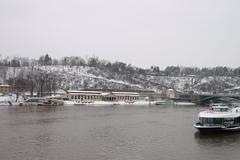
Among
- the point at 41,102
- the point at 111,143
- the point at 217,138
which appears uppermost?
the point at 217,138

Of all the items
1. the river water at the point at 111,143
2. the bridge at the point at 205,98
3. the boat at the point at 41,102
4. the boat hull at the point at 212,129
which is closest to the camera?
the river water at the point at 111,143

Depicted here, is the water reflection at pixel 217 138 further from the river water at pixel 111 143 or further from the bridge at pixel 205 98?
the bridge at pixel 205 98

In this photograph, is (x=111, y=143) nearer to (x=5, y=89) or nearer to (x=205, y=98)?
(x=5, y=89)

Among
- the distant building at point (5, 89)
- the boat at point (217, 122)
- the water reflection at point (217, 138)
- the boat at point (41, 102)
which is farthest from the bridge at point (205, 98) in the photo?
the water reflection at point (217, 138)

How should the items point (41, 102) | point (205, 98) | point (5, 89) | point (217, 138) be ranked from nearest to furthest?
point (217, 138), point (41, 102), point (5, 89), point (205, 98)

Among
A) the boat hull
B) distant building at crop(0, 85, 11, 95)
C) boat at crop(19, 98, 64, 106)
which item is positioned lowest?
boat at crop(19, 98, 64, 106)

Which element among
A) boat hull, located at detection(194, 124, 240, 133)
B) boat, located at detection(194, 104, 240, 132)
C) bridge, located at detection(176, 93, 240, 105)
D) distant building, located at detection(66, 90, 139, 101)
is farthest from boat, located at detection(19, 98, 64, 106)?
boat hull, located at detection(194, 124, 240, 133)

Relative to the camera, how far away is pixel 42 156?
26.5 metres

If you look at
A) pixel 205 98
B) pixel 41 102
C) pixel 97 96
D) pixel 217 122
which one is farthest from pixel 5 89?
pixel 217 122

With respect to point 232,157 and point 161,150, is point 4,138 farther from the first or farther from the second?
point 232,157

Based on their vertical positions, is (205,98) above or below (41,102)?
above

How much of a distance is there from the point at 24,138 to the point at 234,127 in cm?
2396

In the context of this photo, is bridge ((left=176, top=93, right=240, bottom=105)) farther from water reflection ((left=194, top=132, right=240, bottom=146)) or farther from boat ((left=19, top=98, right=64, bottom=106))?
water reflection ((left=194, top=132, right=240, bottom=146))

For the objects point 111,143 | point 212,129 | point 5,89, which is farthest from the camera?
point 5,89
